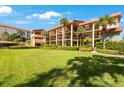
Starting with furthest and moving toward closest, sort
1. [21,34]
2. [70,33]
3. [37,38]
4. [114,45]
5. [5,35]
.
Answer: [37,38] → [21,34] → [5,35] → [70,33] → [114,45]

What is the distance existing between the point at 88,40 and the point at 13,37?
20707mm

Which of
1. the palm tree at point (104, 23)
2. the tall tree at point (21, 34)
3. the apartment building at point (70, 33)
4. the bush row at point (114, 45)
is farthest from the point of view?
the tall tree at point (21, 34)

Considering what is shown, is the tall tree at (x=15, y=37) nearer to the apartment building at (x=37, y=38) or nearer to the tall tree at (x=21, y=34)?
the tall tree at (x=21, y=34)

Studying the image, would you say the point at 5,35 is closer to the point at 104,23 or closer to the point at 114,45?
the point at 104,23

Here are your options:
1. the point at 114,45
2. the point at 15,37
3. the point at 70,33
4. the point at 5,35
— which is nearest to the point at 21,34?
the point at 15,37

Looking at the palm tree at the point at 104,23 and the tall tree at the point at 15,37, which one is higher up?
the palm tree at the point at 104,23

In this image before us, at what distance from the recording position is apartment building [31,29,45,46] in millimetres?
56906

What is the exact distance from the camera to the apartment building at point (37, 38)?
56906 mm

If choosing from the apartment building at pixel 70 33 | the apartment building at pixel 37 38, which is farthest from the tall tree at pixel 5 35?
the apartment building at pixel 70 33

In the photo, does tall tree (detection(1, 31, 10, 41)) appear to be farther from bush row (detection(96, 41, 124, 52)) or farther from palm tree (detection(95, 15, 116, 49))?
bush row (detection(96, 41, 124, 52))

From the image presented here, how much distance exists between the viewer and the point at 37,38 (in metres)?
62.8

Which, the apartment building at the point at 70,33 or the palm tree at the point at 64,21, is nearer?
the apartment building at the point at 70,33

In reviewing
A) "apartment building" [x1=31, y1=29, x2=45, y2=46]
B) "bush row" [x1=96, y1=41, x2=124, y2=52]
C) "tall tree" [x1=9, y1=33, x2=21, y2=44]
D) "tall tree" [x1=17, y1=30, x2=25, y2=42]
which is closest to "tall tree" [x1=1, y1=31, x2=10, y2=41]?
"tall tree" [x1=9, y1=33, x2=21, y2=44]
